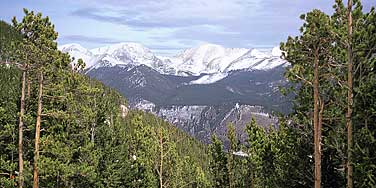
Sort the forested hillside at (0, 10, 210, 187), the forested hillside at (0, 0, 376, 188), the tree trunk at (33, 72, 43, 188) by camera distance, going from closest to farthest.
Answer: the forested hillside at (0, 0, 376, 188)
the forested hillside at (0, 10, 210, 187)
the tree trunk at (33, 72, 43, 188)

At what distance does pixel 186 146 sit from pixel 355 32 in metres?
167

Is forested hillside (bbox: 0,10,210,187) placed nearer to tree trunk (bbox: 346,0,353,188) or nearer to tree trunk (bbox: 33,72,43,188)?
tree trunk (bbox: 33,72,43,188)

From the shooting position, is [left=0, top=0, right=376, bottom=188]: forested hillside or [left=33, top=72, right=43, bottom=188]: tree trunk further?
[left=33, top=72, right=43, bottom=188]: tree trunk

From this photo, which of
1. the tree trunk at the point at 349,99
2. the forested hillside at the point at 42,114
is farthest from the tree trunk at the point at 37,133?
the tree trunk at the point at 349,99

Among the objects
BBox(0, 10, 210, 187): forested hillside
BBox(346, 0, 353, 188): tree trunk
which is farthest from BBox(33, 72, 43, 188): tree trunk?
BBox(346, 0, 353, 188): tree trunk

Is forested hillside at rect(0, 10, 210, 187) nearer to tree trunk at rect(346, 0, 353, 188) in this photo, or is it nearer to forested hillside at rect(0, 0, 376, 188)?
forested hillside at rect(0, 0, 376, 188)

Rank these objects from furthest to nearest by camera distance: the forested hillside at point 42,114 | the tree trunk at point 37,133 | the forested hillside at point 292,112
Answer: the tree trunk at point 37,133, the forested hillside at point 42,114, the forested hillside at point 292,112

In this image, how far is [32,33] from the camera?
2077 centimetres

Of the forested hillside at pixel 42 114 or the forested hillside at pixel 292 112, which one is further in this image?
the forested hillside at pixel 42 114

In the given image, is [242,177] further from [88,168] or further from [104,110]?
[88,168]

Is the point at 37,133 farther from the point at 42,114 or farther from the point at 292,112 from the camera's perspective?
the point at 292,112

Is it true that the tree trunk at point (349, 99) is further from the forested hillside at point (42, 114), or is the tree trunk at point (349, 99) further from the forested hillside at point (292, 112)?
the forested hillside at point (42, 114)

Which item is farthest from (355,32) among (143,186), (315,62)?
(143,186)

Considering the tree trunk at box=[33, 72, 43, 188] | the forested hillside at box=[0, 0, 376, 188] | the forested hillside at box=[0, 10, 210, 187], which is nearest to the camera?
the forested hillside at box=[0, 0, 376, 188]
